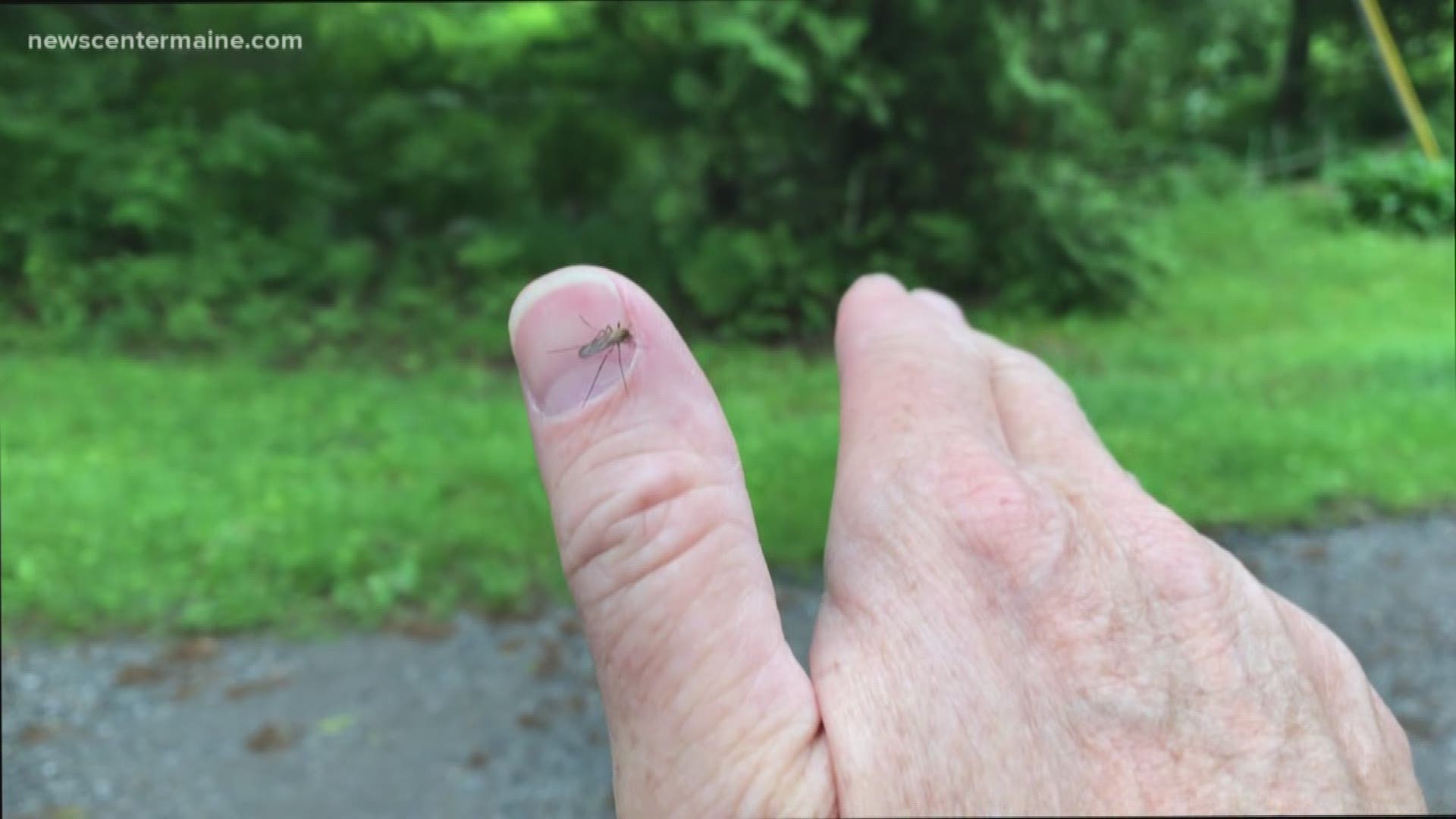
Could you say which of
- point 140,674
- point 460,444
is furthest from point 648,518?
point 460,444

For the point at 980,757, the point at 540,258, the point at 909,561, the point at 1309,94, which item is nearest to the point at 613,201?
the point at 540,258

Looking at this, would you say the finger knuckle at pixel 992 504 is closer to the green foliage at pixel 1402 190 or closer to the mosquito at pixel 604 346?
the mosquito at pixel 604 346

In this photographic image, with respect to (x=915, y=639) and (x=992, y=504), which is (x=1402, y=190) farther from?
(x=915, y=639)

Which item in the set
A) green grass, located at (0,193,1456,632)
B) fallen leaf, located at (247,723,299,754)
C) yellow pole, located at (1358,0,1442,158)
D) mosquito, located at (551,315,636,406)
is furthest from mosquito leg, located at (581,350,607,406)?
fallen leaf, located at (247,723,299,754)

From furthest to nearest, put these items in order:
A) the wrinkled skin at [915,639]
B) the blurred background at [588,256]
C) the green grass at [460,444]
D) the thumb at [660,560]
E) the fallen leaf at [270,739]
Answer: the fallen leaf at [270,739], the green grass at [460,444], the blurred background at [588,256], the thumb at [660,560], the wrinkled skin at [915,639]

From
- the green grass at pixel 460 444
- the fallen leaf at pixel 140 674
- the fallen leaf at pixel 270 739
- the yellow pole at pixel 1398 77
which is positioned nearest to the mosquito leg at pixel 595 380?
the green grass at pixel 460 444

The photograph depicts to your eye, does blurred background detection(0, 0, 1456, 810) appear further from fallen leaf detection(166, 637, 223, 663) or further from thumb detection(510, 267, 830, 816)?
thumb detection(510, 267, 830, 816)

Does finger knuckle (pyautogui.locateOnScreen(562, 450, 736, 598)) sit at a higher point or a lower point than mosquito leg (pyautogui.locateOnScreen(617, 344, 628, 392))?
lower
